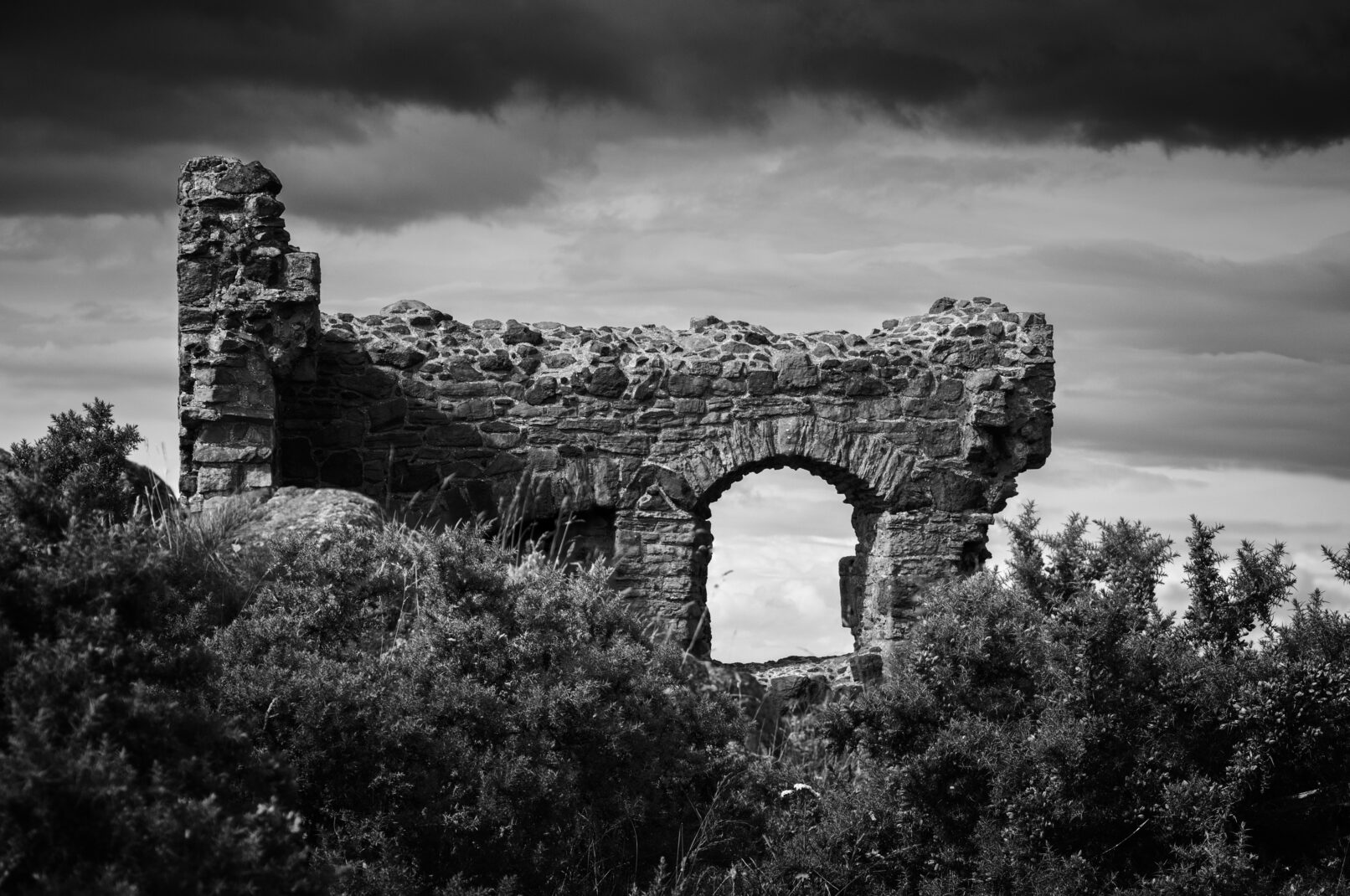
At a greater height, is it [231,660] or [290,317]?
[290,317]

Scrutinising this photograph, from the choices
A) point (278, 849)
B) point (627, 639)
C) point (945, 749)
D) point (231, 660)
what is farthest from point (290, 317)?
point (278, 849)

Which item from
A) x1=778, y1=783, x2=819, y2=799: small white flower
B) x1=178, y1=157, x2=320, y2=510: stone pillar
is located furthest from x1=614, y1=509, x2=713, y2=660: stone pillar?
x1=778, y1=783, x2=819, y2=799: small white flower

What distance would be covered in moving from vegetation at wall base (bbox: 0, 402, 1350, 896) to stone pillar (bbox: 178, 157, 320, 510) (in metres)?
2.81

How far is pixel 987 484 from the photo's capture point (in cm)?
1194

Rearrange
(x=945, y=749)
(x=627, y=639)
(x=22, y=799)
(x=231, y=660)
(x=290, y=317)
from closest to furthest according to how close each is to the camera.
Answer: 1. (x=22, y=799)
2. (x=231, y=660)
3. (x=945, y=749)
4. (x=627, y=639)
5. (x=290, y=317)

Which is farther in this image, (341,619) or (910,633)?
(910,633)

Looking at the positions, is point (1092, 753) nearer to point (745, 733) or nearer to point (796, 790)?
point (796, 790)

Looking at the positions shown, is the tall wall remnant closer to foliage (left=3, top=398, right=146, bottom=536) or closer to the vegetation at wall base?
the vegetation at wall base

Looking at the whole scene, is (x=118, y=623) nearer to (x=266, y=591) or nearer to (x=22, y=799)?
(x=22, y=799)

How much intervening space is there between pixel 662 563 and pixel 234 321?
12.2 feet

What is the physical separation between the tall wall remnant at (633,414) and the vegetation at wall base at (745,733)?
12.9 feet

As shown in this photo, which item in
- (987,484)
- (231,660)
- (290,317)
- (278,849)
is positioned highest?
(290,317)

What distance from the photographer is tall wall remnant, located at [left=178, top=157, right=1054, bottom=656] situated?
10.6m

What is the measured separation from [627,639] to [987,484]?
570 cm
